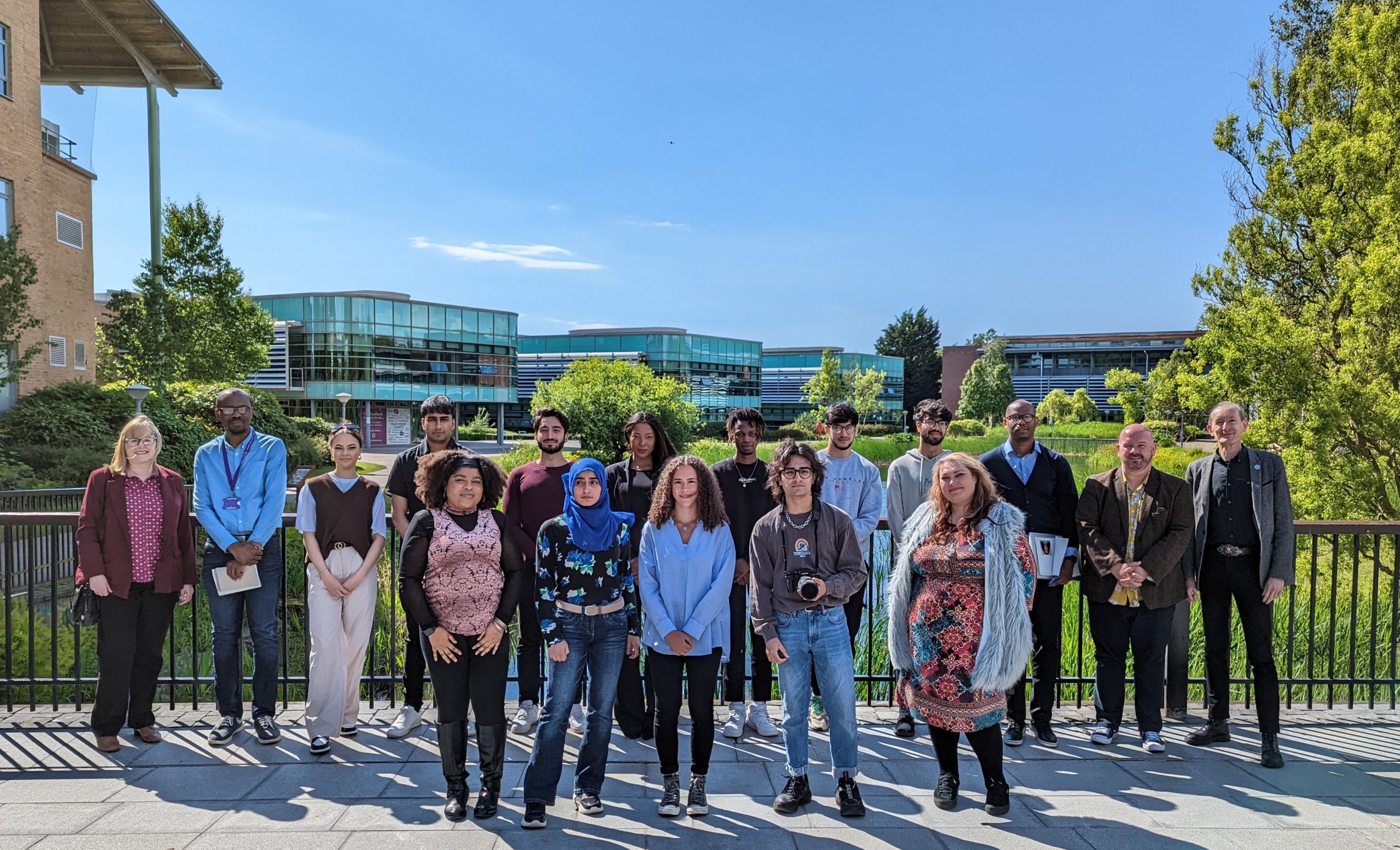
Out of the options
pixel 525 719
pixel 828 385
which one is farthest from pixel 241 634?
pixel 828 385

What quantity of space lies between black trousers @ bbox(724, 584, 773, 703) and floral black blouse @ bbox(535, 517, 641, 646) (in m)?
1.10

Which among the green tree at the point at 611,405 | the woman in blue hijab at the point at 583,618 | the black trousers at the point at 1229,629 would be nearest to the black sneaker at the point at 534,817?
the woman in blue hijab at the point at 583,618

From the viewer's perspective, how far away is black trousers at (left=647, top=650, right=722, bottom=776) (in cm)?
393

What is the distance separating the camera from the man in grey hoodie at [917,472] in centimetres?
507

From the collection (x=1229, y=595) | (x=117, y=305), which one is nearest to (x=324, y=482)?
(x=1229, y=595)

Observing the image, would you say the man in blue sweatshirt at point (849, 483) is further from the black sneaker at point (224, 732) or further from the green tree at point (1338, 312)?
the green tree at point (1338, 312)

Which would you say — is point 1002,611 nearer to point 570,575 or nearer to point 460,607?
point 570,575

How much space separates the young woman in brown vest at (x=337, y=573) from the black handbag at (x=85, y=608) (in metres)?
1.13

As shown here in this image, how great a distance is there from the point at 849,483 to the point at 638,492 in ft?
4.25

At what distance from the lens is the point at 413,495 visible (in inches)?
197

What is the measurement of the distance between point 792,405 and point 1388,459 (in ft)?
239

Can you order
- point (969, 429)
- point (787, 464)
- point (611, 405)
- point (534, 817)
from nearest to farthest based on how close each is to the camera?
1. point (534, 817)
2. point (787, 464)
3. point (611, 405)
4. point (969, 429)

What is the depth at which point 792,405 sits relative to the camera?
81875 mm

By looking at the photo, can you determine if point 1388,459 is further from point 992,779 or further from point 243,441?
point 243,441
